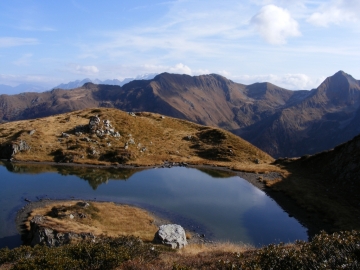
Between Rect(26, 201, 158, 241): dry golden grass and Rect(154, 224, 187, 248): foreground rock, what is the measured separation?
322cm

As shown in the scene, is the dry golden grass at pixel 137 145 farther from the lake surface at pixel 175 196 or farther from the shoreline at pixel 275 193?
the lake surface at pixel 175 196

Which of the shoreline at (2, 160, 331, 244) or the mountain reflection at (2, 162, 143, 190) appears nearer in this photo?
the shoreline at (2, 160, 331, 244)

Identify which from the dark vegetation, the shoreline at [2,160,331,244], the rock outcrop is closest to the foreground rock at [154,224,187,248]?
the dark vegetation

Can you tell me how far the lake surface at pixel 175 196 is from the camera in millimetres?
39531

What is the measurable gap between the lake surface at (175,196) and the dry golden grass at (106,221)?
3772mm

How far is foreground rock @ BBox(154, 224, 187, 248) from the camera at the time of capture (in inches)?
1238

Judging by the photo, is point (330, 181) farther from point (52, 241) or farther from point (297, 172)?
point (52, 241)

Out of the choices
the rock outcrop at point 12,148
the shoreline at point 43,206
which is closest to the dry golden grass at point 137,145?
the rock outcrop at point 12,148

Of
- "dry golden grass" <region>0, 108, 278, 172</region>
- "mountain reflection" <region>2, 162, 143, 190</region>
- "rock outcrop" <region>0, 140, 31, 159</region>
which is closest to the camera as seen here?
"mountain reflection" <region>2, 162, 143, 190</region>

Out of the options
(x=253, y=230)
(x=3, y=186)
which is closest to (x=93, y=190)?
(x=3, y=186)

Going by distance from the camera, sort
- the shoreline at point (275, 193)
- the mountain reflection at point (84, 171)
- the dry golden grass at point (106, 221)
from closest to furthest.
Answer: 1. the dry golden grass at point (106, 221)
2. the shoreline at point (275, 193)
3. the mountain reflection at point (84, 171)

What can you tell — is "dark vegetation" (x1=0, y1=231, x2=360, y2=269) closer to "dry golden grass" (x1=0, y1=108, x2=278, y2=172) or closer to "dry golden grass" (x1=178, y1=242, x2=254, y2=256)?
"dry golden grass" (x1=178, y1=242, x2=254, y2=256)

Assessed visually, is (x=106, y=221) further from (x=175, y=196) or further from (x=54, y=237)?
(x=175, y=196)

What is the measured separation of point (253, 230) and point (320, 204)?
13603 mm
